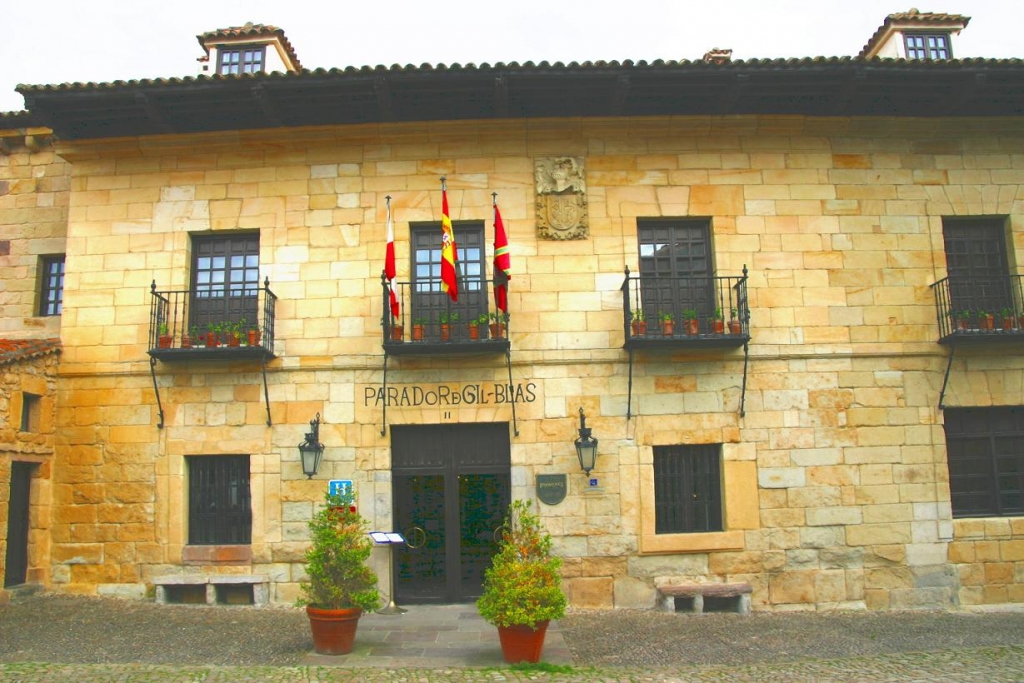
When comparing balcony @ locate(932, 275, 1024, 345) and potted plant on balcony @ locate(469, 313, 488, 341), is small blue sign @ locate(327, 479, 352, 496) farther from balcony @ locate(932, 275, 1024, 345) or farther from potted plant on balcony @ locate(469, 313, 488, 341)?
balcony @ locate(932, 275, 1024, 345)

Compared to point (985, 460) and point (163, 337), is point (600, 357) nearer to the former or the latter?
point (985, 460)

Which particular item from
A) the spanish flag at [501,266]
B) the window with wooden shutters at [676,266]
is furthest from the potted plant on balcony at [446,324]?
the window with wooden shutters at [676,266]

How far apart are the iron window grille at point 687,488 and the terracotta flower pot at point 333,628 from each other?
13.8 ft

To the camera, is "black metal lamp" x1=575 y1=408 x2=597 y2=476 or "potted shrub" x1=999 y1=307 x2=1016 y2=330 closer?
"black metal lamp" x1=575 y1=408 x2=597 y2=476

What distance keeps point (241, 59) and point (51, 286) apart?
4620 millimetres

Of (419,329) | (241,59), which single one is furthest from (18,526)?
(241,59)

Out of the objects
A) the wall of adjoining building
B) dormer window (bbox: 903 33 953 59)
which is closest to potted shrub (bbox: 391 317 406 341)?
the wall of adjoining building

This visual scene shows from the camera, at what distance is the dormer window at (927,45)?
1334 cm

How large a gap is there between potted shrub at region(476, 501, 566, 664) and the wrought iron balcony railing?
4482mm

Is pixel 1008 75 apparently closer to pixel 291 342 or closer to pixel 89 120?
pixel 291 342

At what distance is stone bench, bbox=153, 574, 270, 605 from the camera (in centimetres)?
1012

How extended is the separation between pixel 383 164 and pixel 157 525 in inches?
218

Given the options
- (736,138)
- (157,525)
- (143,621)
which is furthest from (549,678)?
(736,138)

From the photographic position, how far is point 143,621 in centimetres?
930
